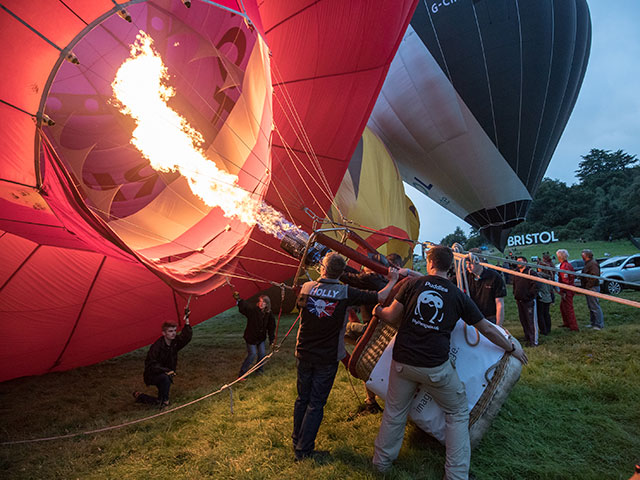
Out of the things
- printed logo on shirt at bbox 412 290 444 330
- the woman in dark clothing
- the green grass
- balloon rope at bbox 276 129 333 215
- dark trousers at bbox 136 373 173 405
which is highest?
balloon rope at bbox 276 129 333 215

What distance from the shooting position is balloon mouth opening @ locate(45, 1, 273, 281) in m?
4.55

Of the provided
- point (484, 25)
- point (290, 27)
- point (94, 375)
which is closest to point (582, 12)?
point (484, 25)

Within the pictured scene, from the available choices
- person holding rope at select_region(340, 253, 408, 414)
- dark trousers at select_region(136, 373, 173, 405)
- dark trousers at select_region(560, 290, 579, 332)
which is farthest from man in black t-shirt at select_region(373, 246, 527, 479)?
dark trousers at select_region(560, 290, 579, 332)

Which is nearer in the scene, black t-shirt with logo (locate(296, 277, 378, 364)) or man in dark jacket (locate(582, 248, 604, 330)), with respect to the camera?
black t-shirt with logo (locate(296, 277, 378, 364))

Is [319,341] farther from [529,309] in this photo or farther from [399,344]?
[529,309]

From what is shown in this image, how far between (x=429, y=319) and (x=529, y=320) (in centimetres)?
392

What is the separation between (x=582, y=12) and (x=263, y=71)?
1288 centimetres

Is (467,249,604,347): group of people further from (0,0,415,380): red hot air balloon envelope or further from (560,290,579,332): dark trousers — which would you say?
(0,0,415,380): red hot air balloon envelope

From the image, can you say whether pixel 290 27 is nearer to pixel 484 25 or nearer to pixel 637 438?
pixel 637 438

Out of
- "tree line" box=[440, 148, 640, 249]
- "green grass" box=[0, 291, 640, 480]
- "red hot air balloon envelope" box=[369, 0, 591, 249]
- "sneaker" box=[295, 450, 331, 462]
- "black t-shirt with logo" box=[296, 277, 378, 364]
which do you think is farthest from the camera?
"tree line" box=[440, 148, 640, 249]

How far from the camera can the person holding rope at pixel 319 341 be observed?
2584 millimetres

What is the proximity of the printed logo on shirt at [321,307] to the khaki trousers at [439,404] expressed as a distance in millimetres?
591

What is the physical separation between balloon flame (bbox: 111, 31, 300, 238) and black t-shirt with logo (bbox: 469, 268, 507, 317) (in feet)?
8.03

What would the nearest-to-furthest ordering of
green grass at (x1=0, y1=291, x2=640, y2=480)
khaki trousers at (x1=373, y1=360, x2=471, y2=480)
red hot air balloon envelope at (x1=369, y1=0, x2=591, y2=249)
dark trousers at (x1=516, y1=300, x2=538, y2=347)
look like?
1. khaki trousers at (x1=373, y1=360, x2=471, y2=480)
2. green grass at (x1=0, y1=291, x2=640, y2=480)
3. dark trousers at (x1=516, y1=300, x2=538, y2=347)
4. red hot air balloon envelope at (x1=369, y1=0, x2=591, y2=249)
